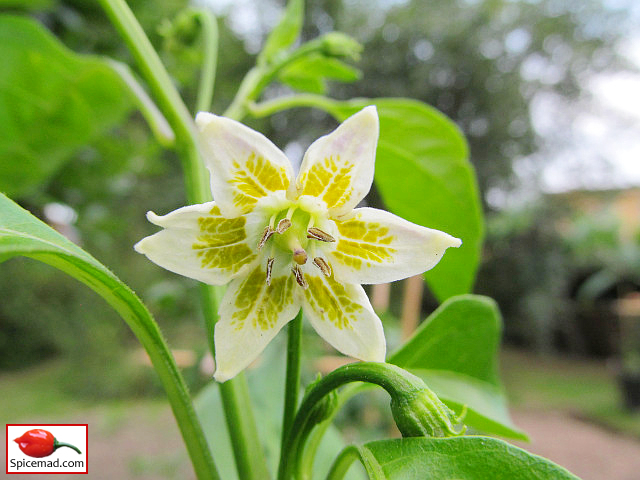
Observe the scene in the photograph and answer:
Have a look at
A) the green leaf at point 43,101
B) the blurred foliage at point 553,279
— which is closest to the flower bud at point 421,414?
the green leaf at point 43,101

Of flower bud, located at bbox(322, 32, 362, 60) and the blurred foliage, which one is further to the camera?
the blurred foliage

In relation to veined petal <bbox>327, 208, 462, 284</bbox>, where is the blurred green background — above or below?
above

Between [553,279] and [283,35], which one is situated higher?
[553,279]

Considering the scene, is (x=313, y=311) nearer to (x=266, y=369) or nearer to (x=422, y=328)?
(x=422, y=328)

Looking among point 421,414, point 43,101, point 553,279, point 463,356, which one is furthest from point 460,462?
point 553,279

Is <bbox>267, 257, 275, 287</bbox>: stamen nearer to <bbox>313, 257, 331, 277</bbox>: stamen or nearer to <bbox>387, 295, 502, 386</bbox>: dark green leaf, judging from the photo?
<bbox>313, 257, 331, 277</bbox>: stamen

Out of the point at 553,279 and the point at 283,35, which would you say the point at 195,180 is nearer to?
the point at 283,35

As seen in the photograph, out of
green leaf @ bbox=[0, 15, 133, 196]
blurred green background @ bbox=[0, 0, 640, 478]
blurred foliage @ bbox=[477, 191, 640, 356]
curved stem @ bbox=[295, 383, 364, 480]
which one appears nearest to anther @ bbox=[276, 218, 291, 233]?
curved stem @ bbox=[295, 383, 364, 480]
